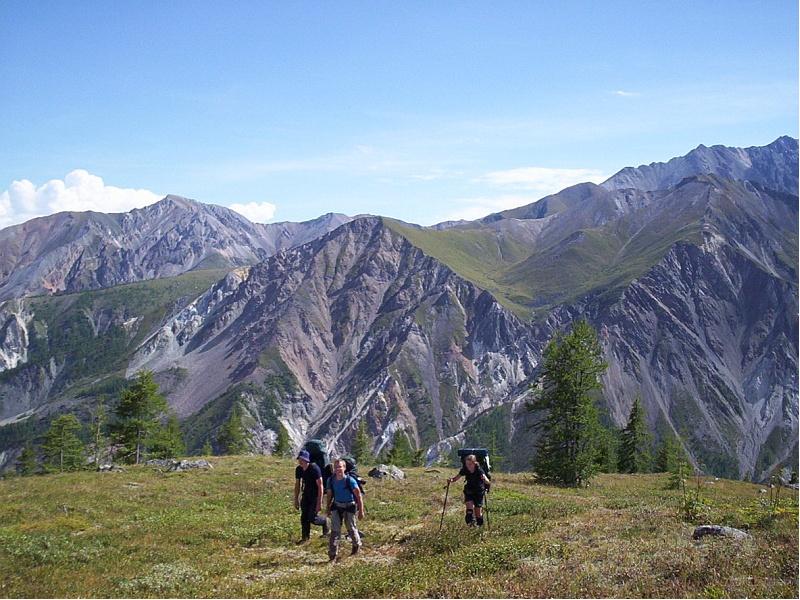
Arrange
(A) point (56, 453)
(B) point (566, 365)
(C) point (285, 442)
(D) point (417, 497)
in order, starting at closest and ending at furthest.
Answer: (D) point (417, 497) → (B) point (566, 365) → (A) point (56, 453) → (C) point (285, 442)

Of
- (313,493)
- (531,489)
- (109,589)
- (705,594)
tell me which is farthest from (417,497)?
(705,594)

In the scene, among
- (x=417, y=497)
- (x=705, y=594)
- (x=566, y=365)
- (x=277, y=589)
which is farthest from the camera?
(x=566, y=365)

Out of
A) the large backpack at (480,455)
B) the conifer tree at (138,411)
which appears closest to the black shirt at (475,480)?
the large backpack at (480,455)

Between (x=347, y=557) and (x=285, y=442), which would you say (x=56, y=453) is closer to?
(x=285, y=442)

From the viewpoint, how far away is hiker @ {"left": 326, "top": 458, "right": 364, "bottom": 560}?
53.9 ft

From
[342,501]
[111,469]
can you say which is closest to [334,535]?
[342,501]

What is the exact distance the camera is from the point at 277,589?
1328cm

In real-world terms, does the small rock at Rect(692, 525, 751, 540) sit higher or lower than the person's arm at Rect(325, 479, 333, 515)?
lower

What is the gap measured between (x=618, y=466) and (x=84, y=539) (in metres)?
72.2

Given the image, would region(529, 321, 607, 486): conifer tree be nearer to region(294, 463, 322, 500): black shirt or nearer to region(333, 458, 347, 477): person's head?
region(294, 463, 322, 500): black shirt

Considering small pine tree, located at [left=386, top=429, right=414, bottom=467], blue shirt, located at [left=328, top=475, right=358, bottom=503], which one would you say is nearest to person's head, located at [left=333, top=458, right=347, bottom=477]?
blue shirt, located at [left=328, top=475, right=358, bottom=503]

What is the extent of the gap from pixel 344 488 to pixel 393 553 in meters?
2.29

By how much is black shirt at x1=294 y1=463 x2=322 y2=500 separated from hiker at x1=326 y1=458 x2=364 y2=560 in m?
1.05

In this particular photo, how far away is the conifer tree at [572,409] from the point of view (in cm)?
3916
